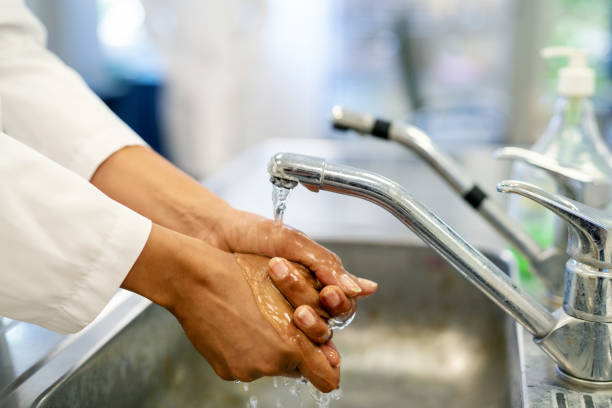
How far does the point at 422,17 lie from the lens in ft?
7.88

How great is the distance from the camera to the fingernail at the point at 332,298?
0.58m

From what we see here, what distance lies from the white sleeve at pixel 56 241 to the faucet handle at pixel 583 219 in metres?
0.29

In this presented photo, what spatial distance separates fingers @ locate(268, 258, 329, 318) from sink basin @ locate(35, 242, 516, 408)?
0.11 m

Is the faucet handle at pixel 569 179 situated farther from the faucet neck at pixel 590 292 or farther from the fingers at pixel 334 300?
the fingers at pixel 334 300

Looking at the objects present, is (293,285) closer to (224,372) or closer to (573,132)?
(224,372)

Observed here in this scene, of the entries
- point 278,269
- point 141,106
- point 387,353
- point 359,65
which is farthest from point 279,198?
point 141,106

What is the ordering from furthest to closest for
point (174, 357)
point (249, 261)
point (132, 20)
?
point (132, 20)
point (174, 357)
point (249, 261)

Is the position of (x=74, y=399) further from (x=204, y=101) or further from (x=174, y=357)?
(x=204, y=101)

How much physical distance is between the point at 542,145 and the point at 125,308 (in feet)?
1.72

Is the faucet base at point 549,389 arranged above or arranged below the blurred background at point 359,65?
above

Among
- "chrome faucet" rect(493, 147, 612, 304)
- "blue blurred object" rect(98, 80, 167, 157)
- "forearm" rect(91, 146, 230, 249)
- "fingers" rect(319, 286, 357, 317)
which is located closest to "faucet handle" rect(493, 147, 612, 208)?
"chrome faucet" rect(493, 147, 612, 304)

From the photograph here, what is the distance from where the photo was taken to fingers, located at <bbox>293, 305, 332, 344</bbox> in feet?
1.83

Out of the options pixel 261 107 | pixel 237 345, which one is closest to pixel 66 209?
pixel 237 345

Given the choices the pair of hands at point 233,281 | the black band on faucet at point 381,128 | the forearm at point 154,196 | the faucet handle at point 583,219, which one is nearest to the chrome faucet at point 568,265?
the faucet handle at point 583,219
